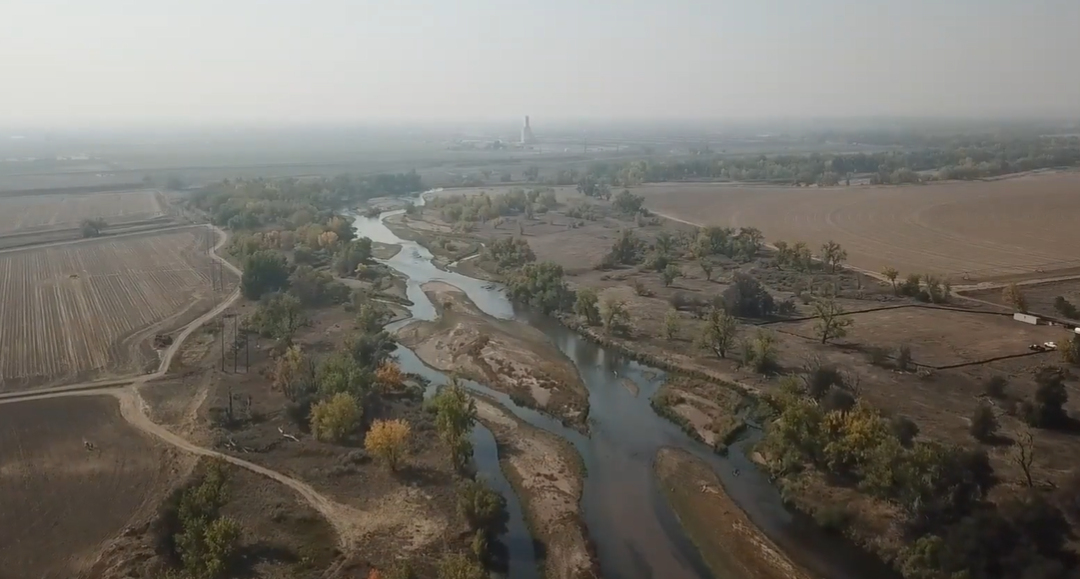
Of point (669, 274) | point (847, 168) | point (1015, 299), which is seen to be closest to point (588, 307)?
point (669, 274)

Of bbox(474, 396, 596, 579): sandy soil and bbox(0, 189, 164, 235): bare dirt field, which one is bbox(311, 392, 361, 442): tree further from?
bbox(0, 189, 164, 235): bare dirt field

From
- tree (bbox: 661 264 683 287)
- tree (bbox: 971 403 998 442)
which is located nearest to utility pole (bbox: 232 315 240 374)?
tree (bbox: 661 264 683 287)

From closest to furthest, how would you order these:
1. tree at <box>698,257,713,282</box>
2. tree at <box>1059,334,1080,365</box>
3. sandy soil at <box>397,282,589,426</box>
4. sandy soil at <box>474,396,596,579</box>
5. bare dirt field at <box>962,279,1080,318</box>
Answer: sandy soil at <box>474,396,596,579</box> → tree at <box>1059,334,1080,365</box> → sandy soil at <box>397,282,589,426</box> → bare dirt field at <box>962,279,1080,318</box> → tree at <box>698,257,713,282</box>

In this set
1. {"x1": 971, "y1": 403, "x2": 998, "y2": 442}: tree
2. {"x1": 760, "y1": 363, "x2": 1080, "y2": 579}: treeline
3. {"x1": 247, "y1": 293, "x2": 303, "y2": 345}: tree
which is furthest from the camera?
{"x1": 247, "y1": 293, "x2": 303, "y2": 345}: tree

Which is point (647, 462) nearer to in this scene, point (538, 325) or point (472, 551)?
point (472, 551)

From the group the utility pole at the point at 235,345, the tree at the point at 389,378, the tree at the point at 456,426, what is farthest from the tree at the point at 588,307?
the utility pole at the point at 235,345

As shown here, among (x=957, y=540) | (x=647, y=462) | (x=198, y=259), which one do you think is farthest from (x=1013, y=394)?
(x=198, y=259)

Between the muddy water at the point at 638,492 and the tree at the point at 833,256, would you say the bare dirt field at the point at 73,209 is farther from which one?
the tree at the point at 833,256
